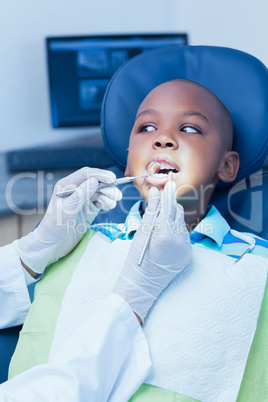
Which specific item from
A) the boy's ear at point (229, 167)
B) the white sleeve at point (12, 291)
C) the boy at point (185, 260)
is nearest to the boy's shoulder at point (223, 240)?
the boy at point (185, 260)

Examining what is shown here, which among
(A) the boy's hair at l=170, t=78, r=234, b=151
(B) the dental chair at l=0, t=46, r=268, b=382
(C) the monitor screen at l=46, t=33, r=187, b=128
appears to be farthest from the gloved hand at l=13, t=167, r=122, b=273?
(C) the monitor screen at l=46, t=33, r=187, b=128

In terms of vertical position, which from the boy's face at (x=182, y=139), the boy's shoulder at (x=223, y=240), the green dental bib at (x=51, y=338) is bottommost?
the green dental bib at (x=51, y=338)

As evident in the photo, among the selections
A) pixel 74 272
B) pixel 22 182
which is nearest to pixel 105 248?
pixel 74 272

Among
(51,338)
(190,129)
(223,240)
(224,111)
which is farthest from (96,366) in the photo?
(224,111)

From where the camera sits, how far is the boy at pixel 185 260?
0.99 meters

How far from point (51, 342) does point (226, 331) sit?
36cm

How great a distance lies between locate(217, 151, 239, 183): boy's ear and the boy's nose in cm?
17

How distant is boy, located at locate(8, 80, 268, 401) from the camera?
99cm

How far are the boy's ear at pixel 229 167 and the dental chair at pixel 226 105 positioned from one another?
44mm

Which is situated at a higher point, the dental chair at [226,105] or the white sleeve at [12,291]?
the dental chair at [226,105]

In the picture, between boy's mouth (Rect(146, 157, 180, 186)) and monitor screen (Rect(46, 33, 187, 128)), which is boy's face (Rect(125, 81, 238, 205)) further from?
monitor screen (Rect(46, 33, 187, 128))

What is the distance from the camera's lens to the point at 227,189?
1.45 meters

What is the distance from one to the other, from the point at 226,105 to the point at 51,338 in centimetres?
75

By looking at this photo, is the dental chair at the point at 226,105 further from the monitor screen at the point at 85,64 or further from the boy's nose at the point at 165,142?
the monitor screen at the point at 85,64
